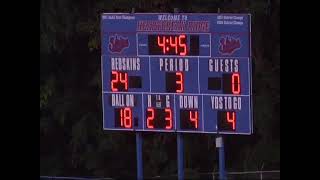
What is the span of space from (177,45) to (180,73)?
207 millimetres

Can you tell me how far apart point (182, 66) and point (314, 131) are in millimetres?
5016

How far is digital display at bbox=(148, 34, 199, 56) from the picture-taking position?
6707 mm

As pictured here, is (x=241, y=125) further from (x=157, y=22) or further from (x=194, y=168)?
(x=194, y=168)

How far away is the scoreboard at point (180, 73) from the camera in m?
6.64

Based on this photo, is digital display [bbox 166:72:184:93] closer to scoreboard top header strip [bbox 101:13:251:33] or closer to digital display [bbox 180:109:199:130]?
digital display [bbox 180:109:199:130]

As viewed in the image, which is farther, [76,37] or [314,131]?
[76,37]

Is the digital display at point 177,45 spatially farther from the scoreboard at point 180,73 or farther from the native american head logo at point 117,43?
the native american head logo at point 117,43

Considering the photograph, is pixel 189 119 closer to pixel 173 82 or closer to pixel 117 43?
pixel 173 82

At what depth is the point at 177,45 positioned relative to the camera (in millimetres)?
6715

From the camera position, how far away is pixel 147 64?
6.85m

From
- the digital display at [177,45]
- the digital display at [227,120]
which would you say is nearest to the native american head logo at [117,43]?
the digital display at [177,45]

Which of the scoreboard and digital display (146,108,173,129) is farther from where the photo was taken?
digital display (146,108,173,129)

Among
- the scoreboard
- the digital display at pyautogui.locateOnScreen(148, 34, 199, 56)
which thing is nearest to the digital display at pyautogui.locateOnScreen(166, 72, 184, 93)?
the scoreboard

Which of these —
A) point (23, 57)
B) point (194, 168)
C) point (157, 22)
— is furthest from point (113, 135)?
point (23, 57)
